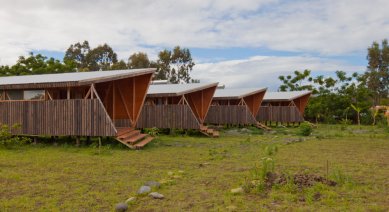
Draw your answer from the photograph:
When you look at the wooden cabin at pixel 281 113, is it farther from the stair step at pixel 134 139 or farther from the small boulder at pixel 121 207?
the small boulder at pixel 121 207

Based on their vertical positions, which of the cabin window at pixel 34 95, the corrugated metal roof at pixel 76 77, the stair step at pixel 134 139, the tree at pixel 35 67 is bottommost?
the stair step at pixel 134 139

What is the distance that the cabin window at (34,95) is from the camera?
15.2 metres

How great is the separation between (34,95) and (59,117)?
1712 millimetres

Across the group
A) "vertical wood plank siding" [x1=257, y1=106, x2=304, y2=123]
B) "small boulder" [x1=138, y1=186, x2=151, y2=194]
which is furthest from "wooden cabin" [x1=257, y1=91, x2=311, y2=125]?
"small boulder" [x1=138, y1=186, x2=151, y2=194]

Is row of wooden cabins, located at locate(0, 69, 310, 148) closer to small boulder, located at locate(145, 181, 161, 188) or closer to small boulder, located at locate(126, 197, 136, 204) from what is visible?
small boulder, located at locate(145, 181, 161, 188)

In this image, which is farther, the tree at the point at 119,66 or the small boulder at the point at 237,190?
the tree at the point at 119,66

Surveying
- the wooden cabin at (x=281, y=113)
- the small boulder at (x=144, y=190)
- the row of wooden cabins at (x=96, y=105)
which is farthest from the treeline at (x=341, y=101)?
the small boulder at (x=144, y=190)

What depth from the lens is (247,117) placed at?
1068 inches

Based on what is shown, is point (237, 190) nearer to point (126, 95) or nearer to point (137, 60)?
point (126, 95)

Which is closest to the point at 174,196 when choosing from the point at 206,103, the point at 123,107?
the point at 123,107

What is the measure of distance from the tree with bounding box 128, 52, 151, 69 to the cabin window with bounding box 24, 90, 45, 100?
136ft

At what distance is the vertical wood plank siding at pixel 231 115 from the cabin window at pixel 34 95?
48.8ft

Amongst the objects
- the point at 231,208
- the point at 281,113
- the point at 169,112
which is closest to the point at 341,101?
the point at 281,113

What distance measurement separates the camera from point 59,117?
14672 millimetres
